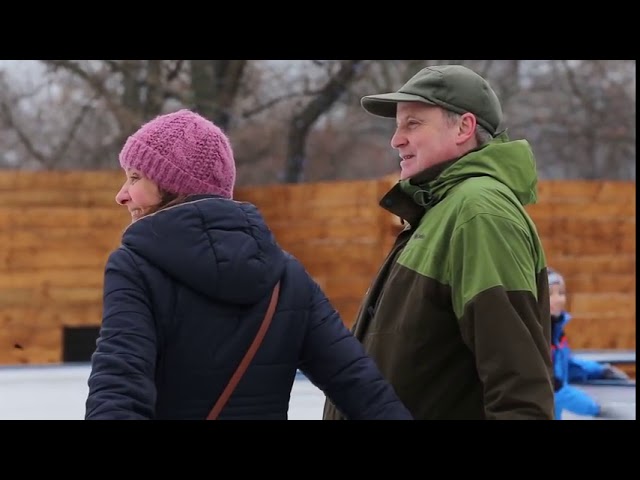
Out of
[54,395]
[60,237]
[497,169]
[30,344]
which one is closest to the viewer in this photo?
→ [497,169]

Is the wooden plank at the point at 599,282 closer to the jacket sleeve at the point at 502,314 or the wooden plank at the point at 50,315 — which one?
the wooden plank at the point at 50,315

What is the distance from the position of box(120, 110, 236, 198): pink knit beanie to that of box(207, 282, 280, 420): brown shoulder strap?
0.23m

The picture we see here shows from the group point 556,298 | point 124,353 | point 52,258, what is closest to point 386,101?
point 124,353

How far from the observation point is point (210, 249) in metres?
1.82

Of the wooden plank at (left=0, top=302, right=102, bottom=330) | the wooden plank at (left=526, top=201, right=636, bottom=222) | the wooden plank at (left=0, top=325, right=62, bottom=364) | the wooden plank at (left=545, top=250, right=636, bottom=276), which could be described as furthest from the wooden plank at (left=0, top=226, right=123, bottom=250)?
the wooden plank at (left=545, top=250, right=636, bottom=276)

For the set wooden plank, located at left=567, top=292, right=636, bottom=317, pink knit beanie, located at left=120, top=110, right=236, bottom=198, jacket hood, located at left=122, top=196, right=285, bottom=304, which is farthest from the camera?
wooden plank, located at left=567, top=292, right=636, bottom=317

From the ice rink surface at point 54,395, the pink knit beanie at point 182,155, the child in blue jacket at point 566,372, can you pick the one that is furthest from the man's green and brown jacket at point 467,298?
the child in blue jacket at point 566,372

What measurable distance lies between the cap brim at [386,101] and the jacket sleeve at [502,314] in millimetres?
342

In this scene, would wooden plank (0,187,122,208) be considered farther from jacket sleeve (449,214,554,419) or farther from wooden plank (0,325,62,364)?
jacket sleeve (449,214,554,419)

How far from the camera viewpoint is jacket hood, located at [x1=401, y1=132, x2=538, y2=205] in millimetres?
2191

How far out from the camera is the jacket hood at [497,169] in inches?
86.3

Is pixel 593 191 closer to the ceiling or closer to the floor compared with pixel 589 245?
closer to the ceiling

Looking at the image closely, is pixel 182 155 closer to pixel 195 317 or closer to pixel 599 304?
pixel 195 317

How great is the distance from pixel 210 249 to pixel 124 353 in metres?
0.23
